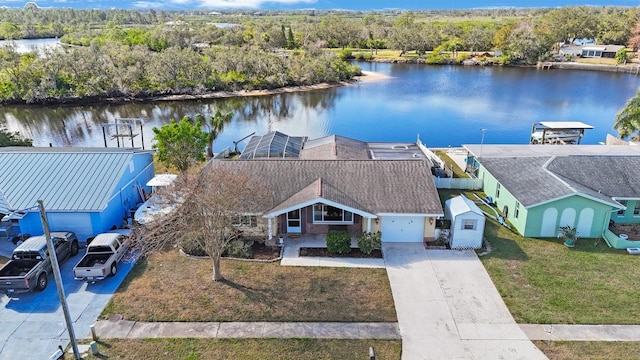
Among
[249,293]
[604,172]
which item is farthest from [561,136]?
[249,293]

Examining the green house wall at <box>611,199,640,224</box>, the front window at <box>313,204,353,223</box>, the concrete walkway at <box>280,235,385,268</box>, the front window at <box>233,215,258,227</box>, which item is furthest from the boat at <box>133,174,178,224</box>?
the green house wall at <box>611,199,640,224</box>

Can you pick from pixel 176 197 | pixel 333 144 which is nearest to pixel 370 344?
pixel 176 197

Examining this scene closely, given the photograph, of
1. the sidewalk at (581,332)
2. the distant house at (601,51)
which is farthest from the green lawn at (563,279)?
the distant house at (601,51)

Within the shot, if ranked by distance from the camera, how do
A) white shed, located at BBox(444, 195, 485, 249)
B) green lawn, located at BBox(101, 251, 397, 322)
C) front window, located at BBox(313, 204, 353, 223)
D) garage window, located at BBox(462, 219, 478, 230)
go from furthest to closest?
1. front window, located at BBox(313, 204, 353, 223)
2. garage window, located at BBox(462, 219, 478, 230)
3. white shed, located at BBox(444, 195, 485, 249)
4. green lawn, located at BBox(101, 251, 397, 322)

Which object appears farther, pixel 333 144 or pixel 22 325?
pixel 333 144

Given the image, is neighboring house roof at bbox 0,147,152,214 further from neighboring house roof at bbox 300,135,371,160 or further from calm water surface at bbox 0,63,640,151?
calm water surface at bbox 0,63,640,151

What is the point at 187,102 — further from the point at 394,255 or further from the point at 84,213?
the point at 394,255
